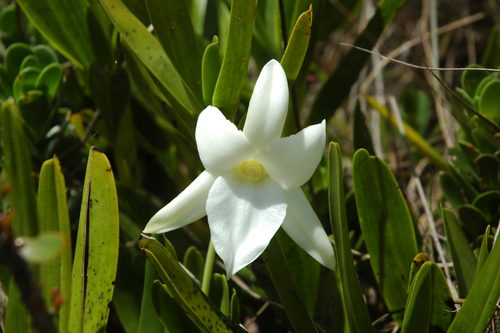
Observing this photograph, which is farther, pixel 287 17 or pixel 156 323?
pixel 287 17

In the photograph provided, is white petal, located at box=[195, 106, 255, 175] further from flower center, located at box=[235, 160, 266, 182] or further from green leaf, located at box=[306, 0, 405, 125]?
green leaf, located at box=[306, 0, 405, 125]

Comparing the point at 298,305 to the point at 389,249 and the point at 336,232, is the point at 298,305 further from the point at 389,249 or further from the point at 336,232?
the point at 389,249

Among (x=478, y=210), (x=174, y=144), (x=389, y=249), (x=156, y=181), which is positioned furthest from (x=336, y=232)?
(x=156, y=181)

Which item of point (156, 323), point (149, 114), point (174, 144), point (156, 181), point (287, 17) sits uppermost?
point (287, 17)

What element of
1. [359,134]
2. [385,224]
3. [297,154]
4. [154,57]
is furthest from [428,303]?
[154,57]

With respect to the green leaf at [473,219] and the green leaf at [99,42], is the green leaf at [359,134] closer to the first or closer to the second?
the green leaf at [473,219]

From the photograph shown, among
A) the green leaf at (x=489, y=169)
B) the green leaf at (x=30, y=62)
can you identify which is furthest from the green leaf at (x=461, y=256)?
the green leaf at (x=30, y=62)
